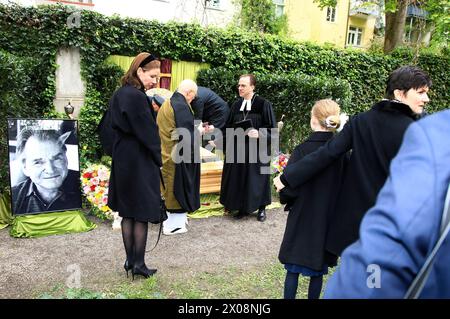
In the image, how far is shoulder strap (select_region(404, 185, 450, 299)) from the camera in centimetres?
80

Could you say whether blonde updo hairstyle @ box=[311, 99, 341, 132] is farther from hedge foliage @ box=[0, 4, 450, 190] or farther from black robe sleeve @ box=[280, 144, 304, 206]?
hedge foliage @ box=[0, 4, 450, 190]

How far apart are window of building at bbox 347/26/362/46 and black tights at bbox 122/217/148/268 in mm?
28663

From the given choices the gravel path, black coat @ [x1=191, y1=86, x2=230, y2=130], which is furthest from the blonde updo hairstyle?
black coat @ [x1=191, y1=86, x2=230, y2=130]

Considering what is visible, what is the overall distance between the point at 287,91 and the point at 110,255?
192 inches

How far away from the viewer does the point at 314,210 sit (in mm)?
2902

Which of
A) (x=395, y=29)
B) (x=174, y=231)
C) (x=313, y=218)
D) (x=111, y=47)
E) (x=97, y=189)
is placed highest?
(x=395, y=29)

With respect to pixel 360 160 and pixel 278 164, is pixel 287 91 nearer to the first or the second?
pixel 278 164

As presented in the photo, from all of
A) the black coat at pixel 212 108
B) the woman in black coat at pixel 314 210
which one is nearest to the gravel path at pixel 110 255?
the woman in black coat at pixel 314 210

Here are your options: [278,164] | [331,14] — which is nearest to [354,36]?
[331,14]

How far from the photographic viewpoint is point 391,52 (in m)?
12.7

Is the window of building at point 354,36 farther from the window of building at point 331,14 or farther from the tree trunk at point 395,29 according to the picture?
the tree trunk at point 395,29

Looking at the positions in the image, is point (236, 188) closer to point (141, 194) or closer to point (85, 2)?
point (141, 194)

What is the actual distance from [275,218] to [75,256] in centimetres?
305

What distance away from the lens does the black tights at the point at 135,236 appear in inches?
148
